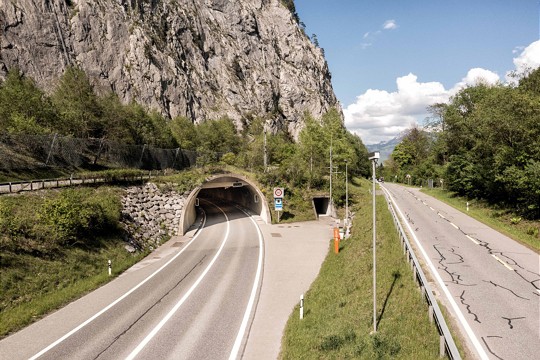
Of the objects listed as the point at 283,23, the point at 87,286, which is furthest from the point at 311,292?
the point at 283,23

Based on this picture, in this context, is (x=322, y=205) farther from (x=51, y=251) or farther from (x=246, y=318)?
(x=51, y=251)

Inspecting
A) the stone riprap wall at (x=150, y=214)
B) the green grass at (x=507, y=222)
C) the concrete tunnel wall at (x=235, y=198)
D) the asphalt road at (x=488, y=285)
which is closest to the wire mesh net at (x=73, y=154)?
the stone riprap wall at (x=150, y=214)

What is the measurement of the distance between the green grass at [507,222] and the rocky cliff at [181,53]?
62.0 meters

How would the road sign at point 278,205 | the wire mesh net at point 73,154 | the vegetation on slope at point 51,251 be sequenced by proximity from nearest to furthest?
1. the vegetation on slope at point 51,251
2. the wire mesh net at point 73,154
3. the road sign at point 278,205

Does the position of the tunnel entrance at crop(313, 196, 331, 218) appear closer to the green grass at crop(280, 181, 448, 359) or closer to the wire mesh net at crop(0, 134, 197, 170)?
the wire mesh net at crop(0, 134, 197, 170)

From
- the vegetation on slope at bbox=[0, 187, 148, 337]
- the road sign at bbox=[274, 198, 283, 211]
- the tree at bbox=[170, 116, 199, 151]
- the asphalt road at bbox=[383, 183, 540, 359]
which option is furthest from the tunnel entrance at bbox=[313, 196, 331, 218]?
the tree at bbox=[170, 116, 199, 151]

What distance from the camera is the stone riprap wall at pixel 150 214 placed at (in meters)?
27.8

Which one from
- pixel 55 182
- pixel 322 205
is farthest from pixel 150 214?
pixel 322 205

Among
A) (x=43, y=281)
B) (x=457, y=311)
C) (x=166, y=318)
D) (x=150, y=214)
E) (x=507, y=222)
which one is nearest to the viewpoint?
(x=457, y=311)

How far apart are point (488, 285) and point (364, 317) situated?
513 cm

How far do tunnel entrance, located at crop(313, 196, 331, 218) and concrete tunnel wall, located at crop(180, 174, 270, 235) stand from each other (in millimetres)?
8919

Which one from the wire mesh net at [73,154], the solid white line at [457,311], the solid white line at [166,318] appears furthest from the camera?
the wire mesh net at [73,154]

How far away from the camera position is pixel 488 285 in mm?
12242

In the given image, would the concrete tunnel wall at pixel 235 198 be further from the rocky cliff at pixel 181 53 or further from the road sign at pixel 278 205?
the rocky cliff at pixel 181 53
